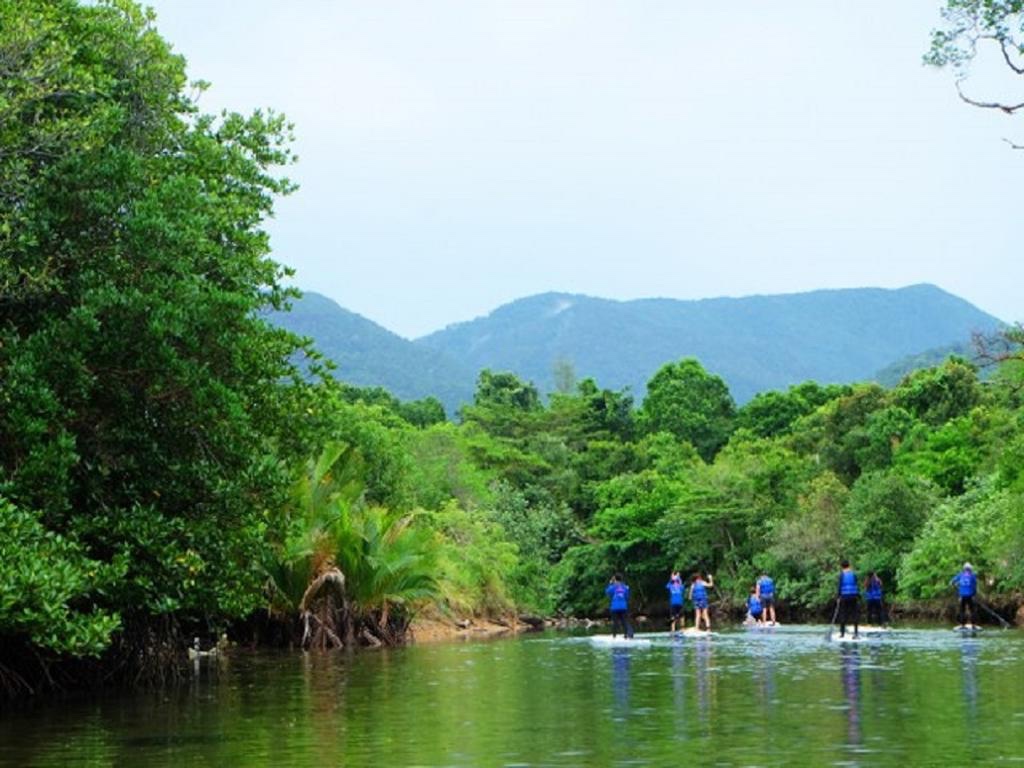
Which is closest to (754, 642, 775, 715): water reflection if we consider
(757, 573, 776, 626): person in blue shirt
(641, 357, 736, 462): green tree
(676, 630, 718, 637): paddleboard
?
(676, 630, 718, 637): paddleboard

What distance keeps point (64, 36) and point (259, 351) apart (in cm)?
576

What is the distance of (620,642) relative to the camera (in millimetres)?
40125

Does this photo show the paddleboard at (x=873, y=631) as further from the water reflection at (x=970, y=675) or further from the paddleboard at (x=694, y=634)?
the water reflection at (x=970, y=675)

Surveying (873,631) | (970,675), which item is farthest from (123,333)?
(873,631)

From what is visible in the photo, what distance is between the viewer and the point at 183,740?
1662 cm

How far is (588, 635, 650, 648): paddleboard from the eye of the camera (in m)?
38.5

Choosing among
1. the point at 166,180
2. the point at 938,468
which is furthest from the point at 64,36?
the point at 938,468

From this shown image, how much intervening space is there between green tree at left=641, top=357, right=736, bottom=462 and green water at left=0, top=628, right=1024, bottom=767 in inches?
2834

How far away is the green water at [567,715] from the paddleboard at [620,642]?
692 centimetres

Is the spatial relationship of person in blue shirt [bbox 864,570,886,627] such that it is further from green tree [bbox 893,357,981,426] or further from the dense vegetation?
green tree [bbox 893,357,981,426]

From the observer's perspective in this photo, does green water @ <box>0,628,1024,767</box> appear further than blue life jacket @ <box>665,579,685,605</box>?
No

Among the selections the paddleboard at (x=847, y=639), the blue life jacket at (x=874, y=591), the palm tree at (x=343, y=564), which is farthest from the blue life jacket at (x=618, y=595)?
the blue life jacket at (x=874, y=591)

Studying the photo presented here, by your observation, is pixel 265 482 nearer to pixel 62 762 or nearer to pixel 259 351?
pixel 259 351

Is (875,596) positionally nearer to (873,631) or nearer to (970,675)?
(873,631)
